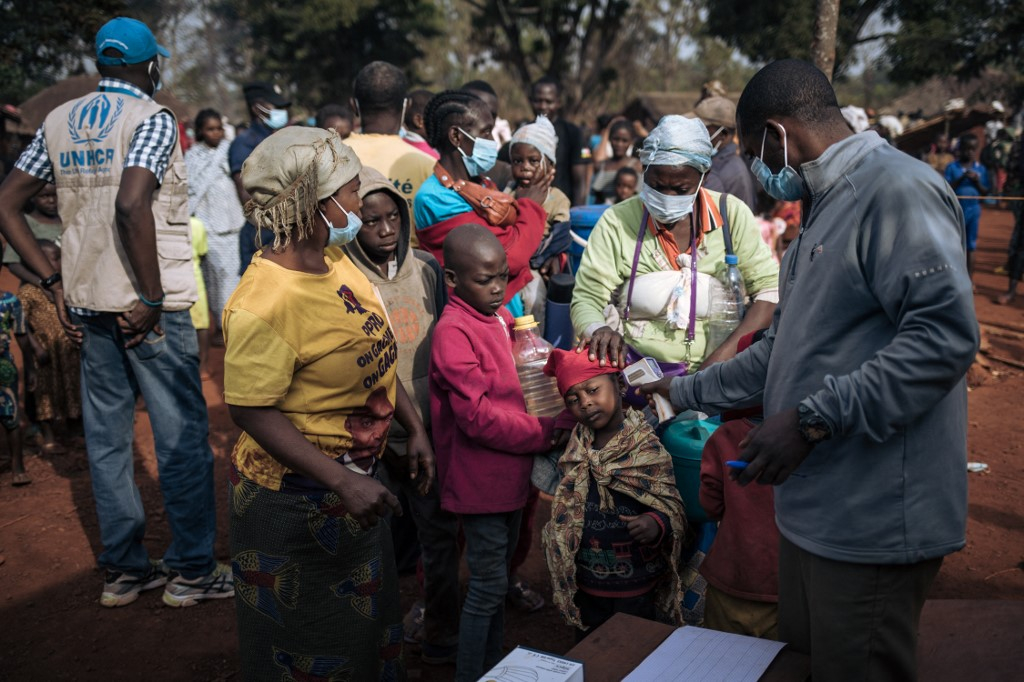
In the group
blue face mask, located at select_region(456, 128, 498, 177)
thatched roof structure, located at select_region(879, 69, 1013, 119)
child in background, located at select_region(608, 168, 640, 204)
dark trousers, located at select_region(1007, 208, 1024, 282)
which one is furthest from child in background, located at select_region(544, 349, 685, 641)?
thatched roof structure, located at select_region(879, 69, 1013, 119)

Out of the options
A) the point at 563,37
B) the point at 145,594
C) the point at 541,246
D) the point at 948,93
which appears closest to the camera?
the point at 145,594

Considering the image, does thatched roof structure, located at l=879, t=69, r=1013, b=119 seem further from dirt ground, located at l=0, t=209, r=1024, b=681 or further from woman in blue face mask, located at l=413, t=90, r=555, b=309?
woman in blue face mask, located at l=413, t=90, r=555, b=309

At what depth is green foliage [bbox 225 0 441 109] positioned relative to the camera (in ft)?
93.9

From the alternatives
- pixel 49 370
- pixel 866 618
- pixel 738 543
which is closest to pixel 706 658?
pixel 866 618

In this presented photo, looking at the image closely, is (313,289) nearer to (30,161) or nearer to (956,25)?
(30,161)

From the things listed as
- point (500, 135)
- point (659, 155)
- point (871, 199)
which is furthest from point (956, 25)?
point (871, 199)

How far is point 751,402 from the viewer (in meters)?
2.44

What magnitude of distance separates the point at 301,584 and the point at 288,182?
1.26 meters

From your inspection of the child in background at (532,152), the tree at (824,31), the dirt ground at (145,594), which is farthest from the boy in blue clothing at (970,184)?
the child in background at (532,152)

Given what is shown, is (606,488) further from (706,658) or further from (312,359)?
(312,359)

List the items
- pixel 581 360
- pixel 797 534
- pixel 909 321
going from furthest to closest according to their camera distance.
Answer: pixel 581 360 < pixel 797 534 < pixel 909 321

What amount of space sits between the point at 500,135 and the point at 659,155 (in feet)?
21.7

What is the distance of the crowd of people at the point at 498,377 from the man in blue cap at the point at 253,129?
3.07 meters

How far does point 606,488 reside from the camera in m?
2.90
